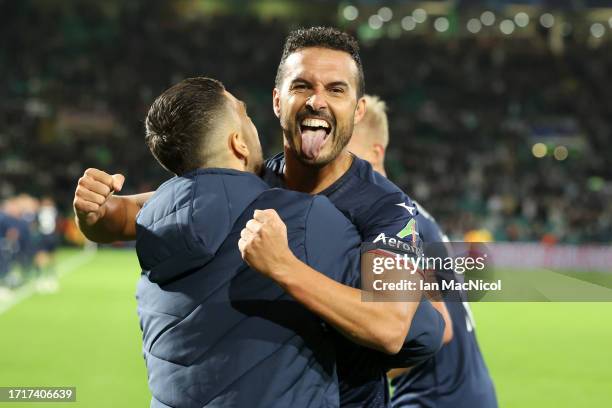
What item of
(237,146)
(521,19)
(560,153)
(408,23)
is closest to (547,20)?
(521,19)

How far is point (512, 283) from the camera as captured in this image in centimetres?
419

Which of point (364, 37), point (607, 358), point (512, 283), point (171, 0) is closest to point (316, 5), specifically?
point (364, 37)

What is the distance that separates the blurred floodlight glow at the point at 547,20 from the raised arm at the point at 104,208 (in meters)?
37.9

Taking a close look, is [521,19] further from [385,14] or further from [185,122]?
[185,122]

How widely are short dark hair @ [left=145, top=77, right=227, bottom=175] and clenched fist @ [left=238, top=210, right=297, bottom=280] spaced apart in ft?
1.25

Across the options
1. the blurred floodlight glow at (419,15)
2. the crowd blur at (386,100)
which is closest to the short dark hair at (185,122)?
the crowd blur at (386,100)

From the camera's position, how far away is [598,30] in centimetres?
3856

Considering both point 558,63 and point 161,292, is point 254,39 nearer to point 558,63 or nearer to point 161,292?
point 558,63

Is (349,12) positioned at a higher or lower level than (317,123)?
higher

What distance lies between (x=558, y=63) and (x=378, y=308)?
3812 centimetres

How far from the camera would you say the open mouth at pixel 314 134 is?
102 inches

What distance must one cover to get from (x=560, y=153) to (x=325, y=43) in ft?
106

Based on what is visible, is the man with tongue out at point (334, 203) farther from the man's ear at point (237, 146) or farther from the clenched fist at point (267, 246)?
the man's ear at point (237, 146)

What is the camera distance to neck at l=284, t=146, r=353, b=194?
2691 mm
